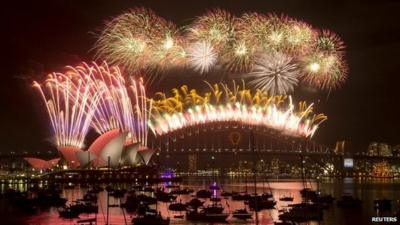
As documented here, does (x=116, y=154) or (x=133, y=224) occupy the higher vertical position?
(x=116, y=154)

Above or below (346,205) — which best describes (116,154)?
above

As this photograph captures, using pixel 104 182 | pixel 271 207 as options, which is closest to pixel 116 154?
pixel 104 182

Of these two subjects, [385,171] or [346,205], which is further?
[385,171]

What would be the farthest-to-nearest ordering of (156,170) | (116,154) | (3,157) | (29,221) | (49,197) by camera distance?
1. (3,157)
2. (156,170)
3. (116,154)
4. (49,197)
5. (29,221)

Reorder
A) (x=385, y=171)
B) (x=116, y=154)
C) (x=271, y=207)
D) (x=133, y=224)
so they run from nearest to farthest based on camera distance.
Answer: (x=133, y=224) → (x=271, y=207) → (x=116, y=154) → (x=385, y=171)

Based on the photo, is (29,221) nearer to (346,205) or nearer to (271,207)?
(271,207)

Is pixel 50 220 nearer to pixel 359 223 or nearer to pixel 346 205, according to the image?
pixel 359 223

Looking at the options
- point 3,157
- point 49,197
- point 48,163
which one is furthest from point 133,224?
point 3,157

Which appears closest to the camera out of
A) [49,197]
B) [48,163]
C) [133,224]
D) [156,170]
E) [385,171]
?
[133,224]

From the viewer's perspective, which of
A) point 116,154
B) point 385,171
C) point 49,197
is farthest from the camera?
point 385,171
